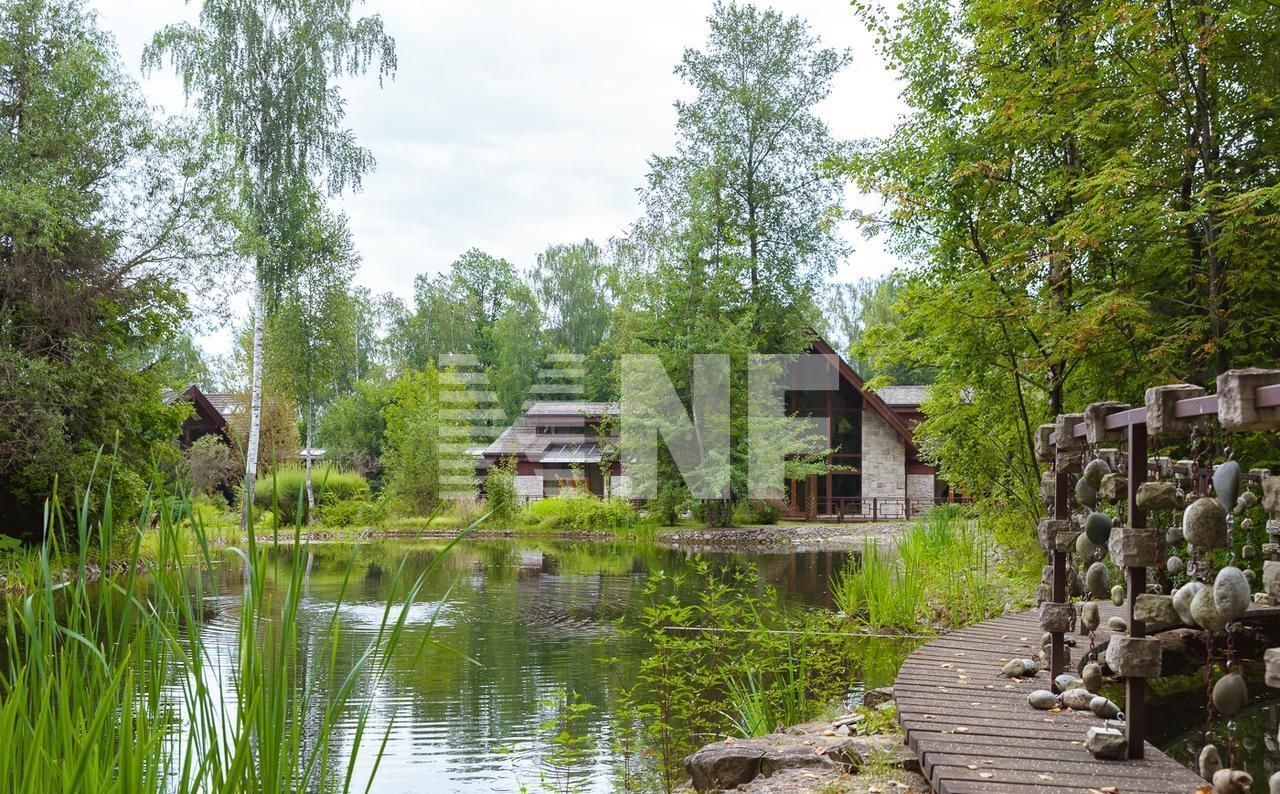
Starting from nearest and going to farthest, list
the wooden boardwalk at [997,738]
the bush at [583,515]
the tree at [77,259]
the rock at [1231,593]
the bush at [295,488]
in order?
the rock at [1231,593] < the wooden boardwalk at [997,738] < the tree at [77,259] < the bush at [295,488] < the bush at [583,515]

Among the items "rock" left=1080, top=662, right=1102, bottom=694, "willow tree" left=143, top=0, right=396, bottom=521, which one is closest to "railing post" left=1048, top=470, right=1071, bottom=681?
"rock" left=1080, top=662, right=1102, bottom=694

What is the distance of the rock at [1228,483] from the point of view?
9.06 ft

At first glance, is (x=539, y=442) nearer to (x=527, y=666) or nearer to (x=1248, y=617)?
(x=527, y=666)

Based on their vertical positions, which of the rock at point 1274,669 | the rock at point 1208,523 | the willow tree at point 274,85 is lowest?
the rock at point 1274,669

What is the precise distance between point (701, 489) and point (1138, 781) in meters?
18.1

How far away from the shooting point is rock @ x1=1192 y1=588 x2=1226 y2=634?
261cm

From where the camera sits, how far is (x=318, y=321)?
867 inches

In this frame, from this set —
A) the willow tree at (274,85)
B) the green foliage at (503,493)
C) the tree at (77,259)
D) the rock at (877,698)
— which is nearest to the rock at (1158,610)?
the rock at (877,698)

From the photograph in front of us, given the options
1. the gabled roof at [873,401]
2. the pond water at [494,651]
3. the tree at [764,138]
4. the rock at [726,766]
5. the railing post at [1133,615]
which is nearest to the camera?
the railing post at [1133,615]

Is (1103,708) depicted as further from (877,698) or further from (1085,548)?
(877,698)

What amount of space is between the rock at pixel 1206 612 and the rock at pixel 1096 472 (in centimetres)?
91

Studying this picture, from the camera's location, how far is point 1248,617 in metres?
5.48

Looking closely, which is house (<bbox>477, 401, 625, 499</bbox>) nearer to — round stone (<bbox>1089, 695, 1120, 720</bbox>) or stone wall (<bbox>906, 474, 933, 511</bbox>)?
stone wall (<bbox>906, 474, 933, 511</bbox>)

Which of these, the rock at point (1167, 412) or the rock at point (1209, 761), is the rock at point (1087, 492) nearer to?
the rock at point (1167, 412)
